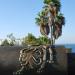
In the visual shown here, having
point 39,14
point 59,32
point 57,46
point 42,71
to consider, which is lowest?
point 42,71

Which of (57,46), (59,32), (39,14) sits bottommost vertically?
(57,46)

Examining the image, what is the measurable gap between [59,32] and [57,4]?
3.38 m

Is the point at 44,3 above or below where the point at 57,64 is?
above

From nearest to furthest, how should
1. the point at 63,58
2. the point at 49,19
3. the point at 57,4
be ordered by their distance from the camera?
the point at 63,58 < the point at 49,19 < the point at 57,4

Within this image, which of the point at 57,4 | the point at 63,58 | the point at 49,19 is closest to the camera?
the point at 63,58

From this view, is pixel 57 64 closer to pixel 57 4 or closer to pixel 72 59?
pixel 72 59

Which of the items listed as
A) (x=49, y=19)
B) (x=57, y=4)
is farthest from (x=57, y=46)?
(x=57, y=4)

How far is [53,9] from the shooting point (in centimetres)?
3078

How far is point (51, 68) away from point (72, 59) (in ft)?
1.13

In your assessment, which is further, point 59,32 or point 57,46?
point 59,32

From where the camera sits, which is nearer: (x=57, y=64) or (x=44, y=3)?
(x=57, y=64)

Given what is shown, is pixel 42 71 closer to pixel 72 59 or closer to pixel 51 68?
pixel 51 68

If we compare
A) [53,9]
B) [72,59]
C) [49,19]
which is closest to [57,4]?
[53,9]

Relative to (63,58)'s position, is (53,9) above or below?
above
